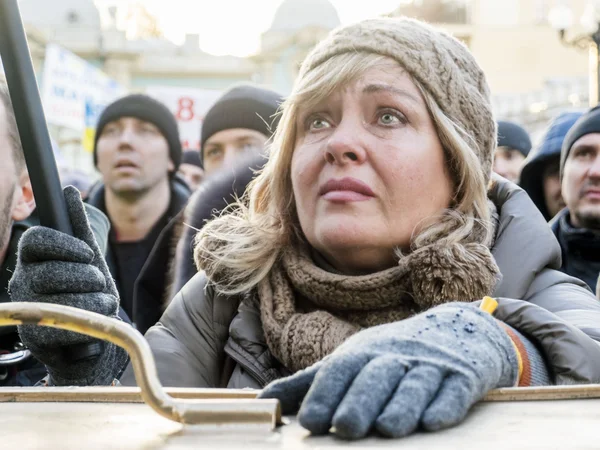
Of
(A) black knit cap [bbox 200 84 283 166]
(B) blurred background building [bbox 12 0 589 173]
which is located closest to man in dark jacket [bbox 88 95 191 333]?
(A) black knit cap [bbox 200 84 283 166]

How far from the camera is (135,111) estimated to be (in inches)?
202

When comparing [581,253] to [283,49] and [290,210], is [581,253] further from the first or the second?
[283,49]

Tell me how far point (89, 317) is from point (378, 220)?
871 millimetres

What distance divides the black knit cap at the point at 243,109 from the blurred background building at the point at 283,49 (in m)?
15.9

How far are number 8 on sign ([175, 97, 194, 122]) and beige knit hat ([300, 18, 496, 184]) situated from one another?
7944 mm

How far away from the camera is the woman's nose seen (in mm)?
1810

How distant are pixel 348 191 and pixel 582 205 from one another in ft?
6.49

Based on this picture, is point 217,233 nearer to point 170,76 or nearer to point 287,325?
point 287,325

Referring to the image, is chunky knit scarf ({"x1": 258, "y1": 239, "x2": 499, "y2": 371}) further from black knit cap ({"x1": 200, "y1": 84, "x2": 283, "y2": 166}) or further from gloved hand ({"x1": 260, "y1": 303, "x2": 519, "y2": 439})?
black knit cap ({"x1": 200, "y1": 84, "x2": 283, "y2": 166})


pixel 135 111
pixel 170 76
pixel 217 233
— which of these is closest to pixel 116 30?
pixel 170 76

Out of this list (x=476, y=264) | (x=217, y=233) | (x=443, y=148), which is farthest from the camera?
(x=217, y=233)

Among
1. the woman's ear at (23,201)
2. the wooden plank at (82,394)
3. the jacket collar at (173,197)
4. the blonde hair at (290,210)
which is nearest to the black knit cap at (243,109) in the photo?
the jacket collar at (173,197)

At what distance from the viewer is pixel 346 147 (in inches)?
71.2

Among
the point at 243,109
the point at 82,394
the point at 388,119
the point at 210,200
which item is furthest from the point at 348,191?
the point at 243,109
